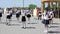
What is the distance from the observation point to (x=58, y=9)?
49.0 m

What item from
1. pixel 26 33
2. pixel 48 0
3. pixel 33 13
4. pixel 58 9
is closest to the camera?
pixel 26 33

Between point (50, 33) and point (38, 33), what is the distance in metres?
0.85

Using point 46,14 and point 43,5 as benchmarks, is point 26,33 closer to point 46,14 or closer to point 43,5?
point 46,14

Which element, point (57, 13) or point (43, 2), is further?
point (57, 13)

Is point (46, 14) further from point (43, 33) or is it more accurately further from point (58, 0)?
point (58, 0)

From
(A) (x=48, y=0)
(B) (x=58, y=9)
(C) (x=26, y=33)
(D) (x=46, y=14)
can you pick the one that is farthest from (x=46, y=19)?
(B) (x=58, y=9)

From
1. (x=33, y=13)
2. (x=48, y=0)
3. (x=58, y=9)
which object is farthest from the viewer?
(x=33, y=13)

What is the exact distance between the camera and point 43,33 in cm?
1858

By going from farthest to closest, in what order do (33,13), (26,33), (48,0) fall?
(33,13) < (48,0) < (26,33)

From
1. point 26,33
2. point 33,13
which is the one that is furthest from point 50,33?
point 33,13

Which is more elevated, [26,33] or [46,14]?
[46,14]

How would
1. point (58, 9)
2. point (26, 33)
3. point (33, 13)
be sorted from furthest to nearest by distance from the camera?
point (33, 13) → point (58, 9) → point (26, 33)

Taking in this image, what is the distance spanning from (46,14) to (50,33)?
4.87 feet

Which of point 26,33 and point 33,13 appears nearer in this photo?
point 26,33
